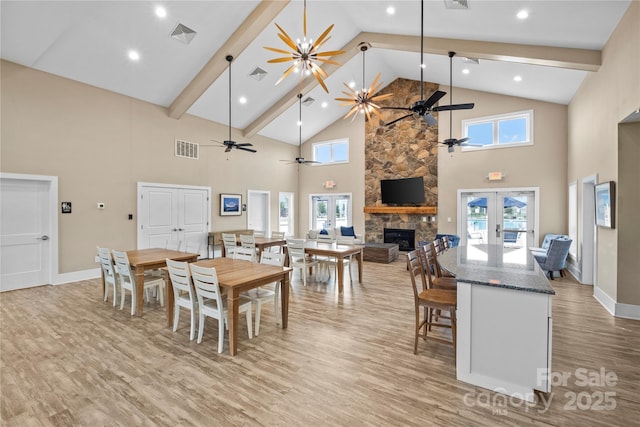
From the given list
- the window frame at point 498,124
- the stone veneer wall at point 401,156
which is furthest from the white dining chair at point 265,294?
the window frame at point 498,124

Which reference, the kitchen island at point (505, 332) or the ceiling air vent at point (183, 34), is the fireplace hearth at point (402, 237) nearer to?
the kitchen island at point (505, 332)

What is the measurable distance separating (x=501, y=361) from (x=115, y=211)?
23.9 ft

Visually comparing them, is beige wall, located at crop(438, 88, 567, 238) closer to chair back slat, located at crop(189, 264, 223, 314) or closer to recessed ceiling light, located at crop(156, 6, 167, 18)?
recessed ceiling light, located at crop(156, 6, 167, 18)

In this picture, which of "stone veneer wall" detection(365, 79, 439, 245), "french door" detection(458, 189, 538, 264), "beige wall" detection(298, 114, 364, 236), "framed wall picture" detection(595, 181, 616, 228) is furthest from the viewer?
"beige wall" detection(298, 114, 364, 236)

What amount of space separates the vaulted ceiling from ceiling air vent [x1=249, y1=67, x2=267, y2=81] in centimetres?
7

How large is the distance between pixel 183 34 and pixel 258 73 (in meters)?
1.91

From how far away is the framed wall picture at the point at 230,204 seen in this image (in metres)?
8.68

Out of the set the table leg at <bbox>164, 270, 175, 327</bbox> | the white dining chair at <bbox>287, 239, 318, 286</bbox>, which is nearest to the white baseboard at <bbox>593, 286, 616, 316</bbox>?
the white dining chair at <bbox>287, 239, 318, 286</bbox>

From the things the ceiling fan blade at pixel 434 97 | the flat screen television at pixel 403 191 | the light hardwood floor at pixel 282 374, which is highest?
the ceiling fan blade at pixel 434 97

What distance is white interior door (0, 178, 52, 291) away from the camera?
5.12 m

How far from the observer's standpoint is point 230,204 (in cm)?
891

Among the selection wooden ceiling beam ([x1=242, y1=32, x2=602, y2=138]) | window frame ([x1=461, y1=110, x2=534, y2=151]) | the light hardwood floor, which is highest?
wooden ceiling beam ([x1=242, y1=32, x2=602, y2=138])

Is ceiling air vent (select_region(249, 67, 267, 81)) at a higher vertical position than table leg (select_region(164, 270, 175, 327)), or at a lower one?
higher

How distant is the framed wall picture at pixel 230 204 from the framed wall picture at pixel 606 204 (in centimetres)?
831
